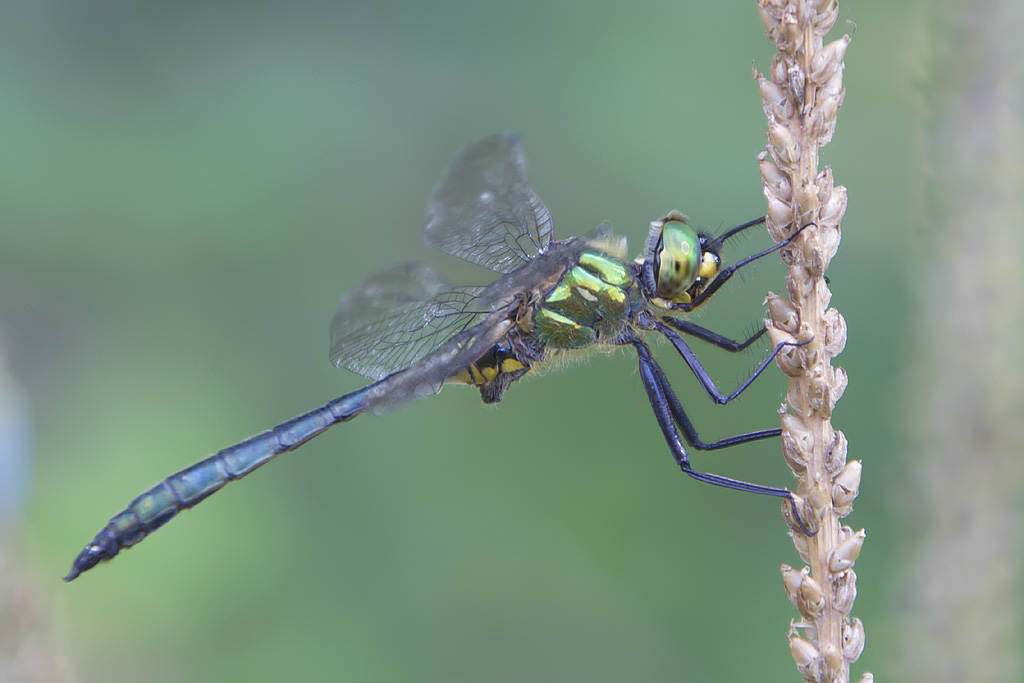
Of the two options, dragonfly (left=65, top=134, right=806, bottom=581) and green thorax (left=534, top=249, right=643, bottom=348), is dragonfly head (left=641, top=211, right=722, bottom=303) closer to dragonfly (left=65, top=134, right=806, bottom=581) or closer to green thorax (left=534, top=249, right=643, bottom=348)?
dragonfly (left=65, top=134, right=806, bottom=581)

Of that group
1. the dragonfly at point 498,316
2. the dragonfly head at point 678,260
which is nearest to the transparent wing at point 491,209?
the dragonfly at point 498,316

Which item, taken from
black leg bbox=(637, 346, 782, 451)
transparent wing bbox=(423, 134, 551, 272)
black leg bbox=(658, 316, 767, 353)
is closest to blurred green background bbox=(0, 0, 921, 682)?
black leg bbox=(658, 316, 767, 353)

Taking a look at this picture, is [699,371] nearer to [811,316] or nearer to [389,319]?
[811,316]

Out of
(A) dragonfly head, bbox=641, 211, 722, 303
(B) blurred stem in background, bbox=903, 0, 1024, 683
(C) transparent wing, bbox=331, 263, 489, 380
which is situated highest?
(C) transparent wing, bbox=331, 263, 489, 380

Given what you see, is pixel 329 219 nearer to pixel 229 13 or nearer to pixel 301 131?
pixel 301 131

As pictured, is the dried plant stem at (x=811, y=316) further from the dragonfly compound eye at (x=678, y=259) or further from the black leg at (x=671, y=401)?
the black leg at (x=671, y=401)

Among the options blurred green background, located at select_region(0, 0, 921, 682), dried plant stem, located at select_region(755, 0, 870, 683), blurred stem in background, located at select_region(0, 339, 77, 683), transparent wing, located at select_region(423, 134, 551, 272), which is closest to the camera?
dried plant stem, located at select_region(755, 0, 870, 683)
